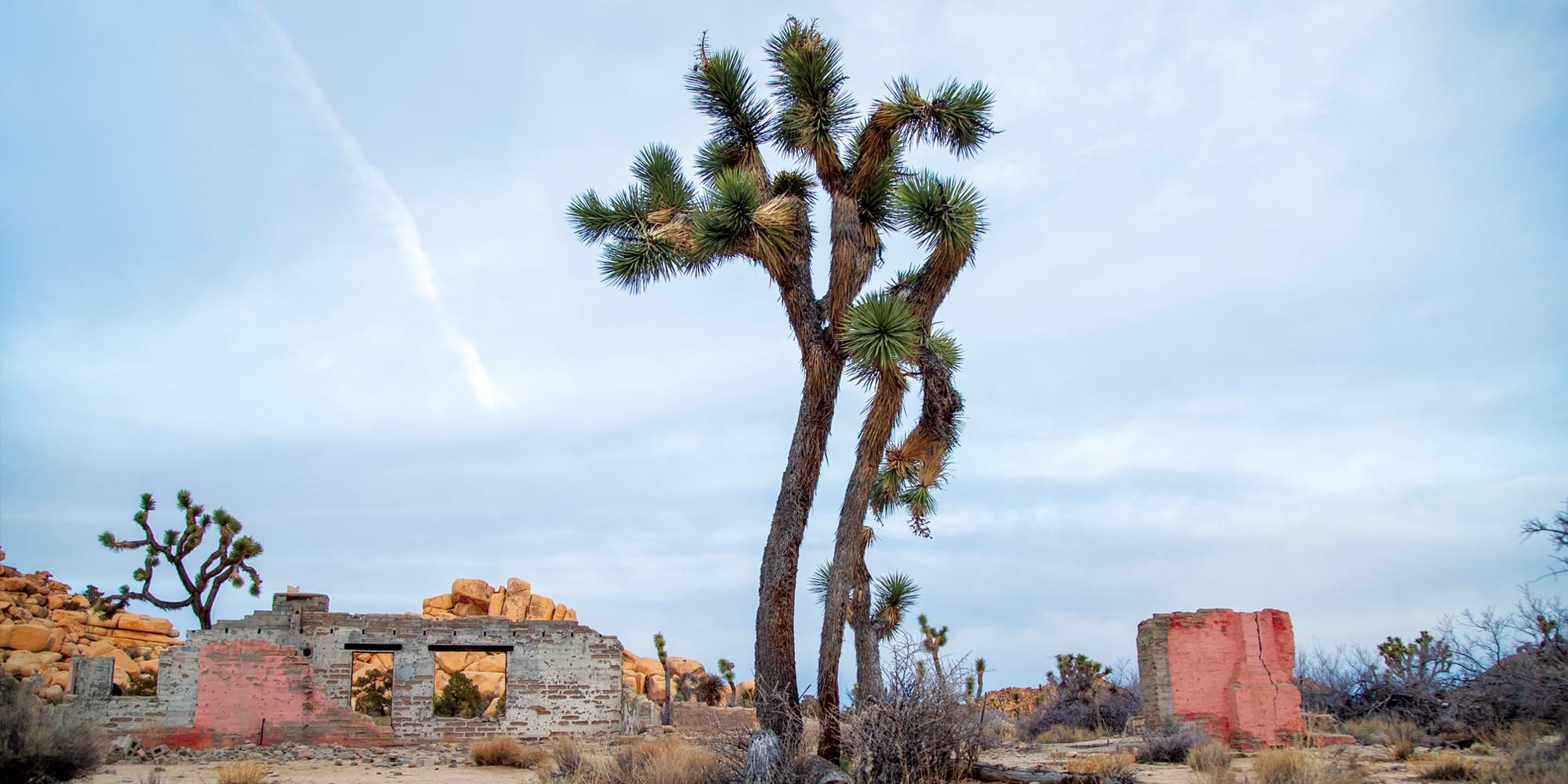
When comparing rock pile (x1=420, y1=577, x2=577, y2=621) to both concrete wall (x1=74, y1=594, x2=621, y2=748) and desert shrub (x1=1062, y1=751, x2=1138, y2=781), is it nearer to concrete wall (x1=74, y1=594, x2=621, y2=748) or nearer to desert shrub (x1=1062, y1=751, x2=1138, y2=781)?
concrete wall (x1=74, y1=594, x2=621, y2=748)

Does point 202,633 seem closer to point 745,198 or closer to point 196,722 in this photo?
point 196,722

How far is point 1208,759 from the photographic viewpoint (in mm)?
12031

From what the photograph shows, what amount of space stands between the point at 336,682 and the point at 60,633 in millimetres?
17275

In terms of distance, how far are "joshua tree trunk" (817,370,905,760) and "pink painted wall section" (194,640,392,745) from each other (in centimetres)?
1054

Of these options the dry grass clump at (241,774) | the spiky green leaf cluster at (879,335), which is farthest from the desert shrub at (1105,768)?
the dry grass clump at (241,774)

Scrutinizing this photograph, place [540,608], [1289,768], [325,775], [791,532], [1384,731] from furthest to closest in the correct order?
[540,608], [1384,731], [325,775], [791,532], [1289,768]

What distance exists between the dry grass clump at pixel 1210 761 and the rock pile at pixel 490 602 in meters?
28.1

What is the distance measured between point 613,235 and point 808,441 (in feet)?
11.9

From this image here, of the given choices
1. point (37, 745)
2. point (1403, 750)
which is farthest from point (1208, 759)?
point (37, 745)

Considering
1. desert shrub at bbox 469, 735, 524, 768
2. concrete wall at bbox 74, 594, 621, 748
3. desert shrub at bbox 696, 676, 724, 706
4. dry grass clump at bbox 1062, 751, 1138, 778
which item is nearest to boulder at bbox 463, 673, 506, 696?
desert shrub at bbox 696, 676, 724, 706

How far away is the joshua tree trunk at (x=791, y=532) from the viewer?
35.4 feet

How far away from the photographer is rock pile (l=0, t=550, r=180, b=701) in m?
27.4

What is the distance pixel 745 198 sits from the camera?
11.2 metres

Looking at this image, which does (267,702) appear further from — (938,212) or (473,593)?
(473,593)
